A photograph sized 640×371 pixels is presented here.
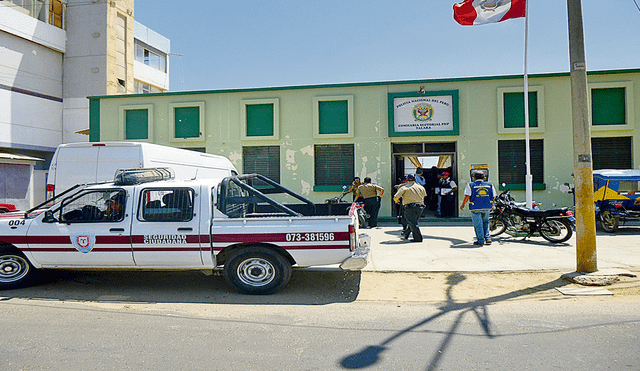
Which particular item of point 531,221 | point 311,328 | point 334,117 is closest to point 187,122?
point 334,117

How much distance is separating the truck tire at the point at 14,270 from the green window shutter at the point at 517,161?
13667mm

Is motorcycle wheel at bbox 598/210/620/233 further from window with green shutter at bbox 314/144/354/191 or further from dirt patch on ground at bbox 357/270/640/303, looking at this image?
window with green shutter at bbox 314/144/354/191

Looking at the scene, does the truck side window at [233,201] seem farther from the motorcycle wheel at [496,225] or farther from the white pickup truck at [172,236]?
the motorcycle wheel at [496,225]

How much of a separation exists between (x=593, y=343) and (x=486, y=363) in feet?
3.97

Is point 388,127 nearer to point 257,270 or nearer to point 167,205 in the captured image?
point 257,270

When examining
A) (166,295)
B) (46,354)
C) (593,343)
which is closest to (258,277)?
(166,295)

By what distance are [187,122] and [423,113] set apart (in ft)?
29.2

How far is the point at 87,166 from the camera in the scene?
32.0ft

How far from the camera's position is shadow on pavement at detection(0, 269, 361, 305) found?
580 centimetres

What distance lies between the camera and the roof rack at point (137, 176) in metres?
6.15

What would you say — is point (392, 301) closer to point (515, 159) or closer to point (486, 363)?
point (486, 363)

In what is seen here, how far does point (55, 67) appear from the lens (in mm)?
28438

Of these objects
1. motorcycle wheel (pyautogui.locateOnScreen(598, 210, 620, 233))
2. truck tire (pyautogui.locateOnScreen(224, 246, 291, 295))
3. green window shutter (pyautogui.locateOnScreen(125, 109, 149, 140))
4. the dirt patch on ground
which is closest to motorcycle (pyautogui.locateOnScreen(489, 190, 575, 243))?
motorcycle wheel (pyautogui.locateOnScreen(598, 210, 620, 233))

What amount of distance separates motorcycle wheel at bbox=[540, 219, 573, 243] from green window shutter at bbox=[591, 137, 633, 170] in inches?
239
